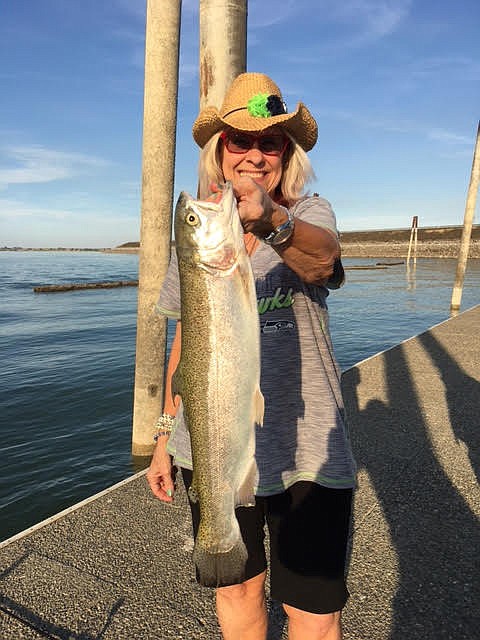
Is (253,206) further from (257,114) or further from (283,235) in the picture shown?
(257,114)

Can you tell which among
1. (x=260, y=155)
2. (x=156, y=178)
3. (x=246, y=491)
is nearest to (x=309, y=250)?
(x=260, y=155)

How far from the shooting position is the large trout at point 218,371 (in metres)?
1.70

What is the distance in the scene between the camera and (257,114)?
231 centimetres

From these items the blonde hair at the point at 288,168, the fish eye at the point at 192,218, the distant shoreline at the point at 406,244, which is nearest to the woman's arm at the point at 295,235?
the fish eye at the point at 192,218

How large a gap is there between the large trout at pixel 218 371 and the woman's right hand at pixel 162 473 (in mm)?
675

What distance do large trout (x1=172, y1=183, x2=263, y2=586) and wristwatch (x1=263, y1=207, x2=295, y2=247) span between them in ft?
0.56

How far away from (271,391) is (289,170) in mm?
1145

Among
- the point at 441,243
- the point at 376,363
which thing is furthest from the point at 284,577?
the point at 441,243

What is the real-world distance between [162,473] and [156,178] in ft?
14.0

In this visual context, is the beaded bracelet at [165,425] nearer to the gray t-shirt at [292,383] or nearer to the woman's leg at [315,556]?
the gray t-shirt at [292,383]

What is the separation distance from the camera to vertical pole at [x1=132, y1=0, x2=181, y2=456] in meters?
5.74

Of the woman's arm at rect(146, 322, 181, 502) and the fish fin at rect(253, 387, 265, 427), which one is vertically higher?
the fish fin at rect(253, 387, 265, 427)

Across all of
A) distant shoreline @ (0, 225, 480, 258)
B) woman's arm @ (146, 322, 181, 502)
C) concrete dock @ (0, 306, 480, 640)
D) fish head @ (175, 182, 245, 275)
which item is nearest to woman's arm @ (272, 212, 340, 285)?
fish head @ (175, 182, 245, 275)

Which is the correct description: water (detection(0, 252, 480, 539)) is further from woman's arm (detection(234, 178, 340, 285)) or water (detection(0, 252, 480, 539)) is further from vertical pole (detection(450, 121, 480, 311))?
woman's arm (detection(234, 178, 340, 285))
